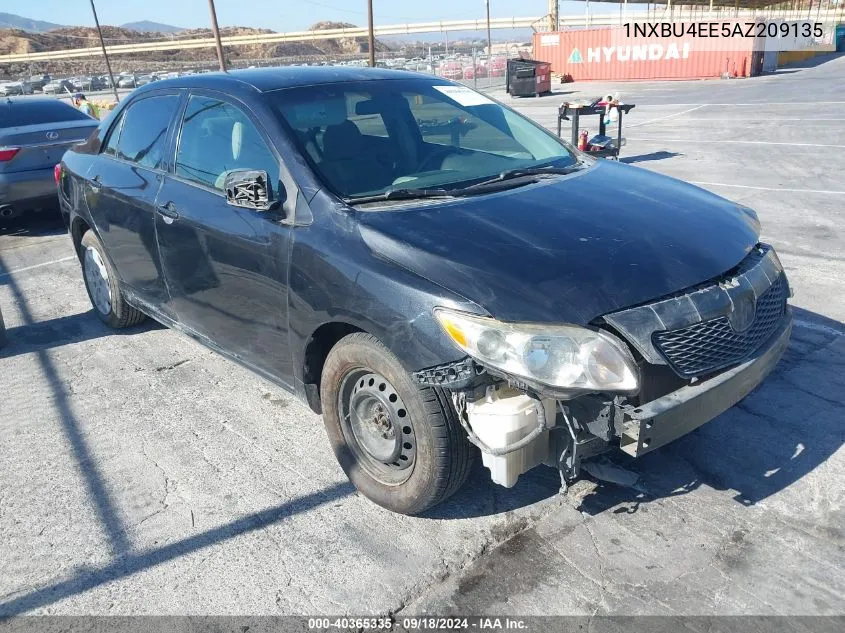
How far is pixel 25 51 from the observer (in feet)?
294

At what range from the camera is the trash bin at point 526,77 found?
29.3 m

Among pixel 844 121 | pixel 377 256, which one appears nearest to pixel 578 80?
pixel 844 121

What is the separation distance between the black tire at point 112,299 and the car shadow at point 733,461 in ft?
10.2

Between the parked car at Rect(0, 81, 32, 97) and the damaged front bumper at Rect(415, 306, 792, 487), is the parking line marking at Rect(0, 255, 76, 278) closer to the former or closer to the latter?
the damaged front bumper at Rect(415, 306, 792, 487)

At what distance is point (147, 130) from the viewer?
448 cm

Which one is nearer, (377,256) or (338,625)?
(338,625)

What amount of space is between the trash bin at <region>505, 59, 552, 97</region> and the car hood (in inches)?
1092

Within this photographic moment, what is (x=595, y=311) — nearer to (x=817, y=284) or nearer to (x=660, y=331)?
(x=660, y=331)

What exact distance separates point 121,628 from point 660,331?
2.24m

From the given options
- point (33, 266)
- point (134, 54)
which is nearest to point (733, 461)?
point (33, 266)

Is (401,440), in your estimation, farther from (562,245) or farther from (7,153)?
(7,153)

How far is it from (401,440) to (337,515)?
0.53 metres

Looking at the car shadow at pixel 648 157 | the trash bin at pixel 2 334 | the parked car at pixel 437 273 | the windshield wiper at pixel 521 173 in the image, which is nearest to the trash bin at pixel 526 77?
the car shadow at pixel 648 157

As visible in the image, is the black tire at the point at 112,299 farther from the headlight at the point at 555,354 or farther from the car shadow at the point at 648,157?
the car shadow at the point at 648,157
